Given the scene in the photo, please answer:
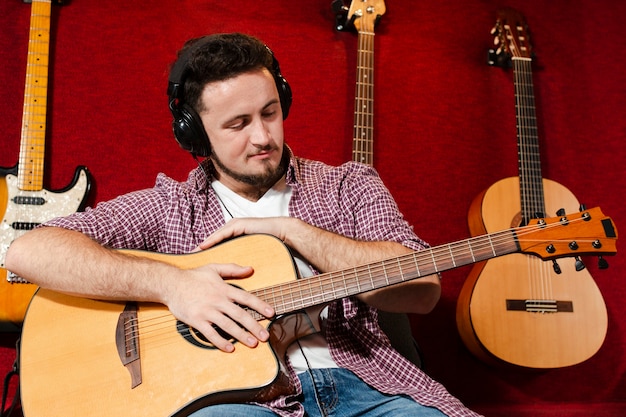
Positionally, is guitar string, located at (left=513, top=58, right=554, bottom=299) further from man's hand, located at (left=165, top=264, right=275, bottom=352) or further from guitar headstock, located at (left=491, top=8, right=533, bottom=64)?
man's hand, located at (left=165, top=264, right=275, bottom=352)

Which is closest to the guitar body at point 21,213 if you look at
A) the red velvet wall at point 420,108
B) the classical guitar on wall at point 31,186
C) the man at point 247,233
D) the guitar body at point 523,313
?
the classical guitar on wall at point 31,186

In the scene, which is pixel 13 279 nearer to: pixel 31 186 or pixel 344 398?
pixel 31 186

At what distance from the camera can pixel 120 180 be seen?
7.36 feet

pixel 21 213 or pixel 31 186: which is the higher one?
pixel 31 186

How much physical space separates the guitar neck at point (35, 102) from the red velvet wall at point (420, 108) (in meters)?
0.11

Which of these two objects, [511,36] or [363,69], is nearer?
[363,69]

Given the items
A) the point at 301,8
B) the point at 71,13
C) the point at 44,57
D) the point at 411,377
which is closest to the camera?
the point at 411,377

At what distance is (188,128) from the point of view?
1.57 meters

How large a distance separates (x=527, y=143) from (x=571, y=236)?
118 centimetres

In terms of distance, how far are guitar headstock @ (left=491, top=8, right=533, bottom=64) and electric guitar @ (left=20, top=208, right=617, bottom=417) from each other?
4.84ft

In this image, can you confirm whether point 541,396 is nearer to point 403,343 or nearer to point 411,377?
point 403,343

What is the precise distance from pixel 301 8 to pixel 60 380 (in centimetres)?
185

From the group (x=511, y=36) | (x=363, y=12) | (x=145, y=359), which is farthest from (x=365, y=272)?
(x=511, y=36)

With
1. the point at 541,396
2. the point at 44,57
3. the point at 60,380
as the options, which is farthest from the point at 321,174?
the point at 541,396
